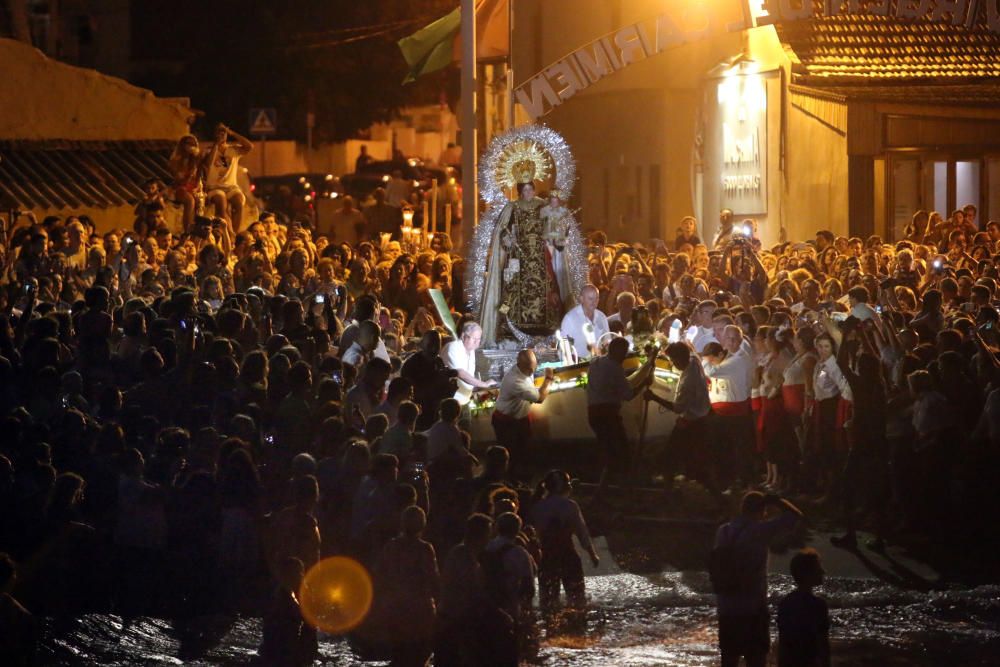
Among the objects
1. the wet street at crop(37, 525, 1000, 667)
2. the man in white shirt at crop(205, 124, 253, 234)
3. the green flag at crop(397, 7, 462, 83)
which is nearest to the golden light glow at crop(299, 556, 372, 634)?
the wet street at crop(37, 525, 1000, 667)

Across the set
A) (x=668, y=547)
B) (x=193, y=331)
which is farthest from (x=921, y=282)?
(x=193, y=331)

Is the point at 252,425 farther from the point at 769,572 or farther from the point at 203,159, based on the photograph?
the point at 203,159

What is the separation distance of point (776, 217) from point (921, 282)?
7473mm

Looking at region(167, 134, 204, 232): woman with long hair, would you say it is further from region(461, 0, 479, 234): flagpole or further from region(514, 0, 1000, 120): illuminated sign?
region(461, 0, 479, 234): flagpole

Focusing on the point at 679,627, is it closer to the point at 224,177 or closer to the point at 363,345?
the point at 363,345

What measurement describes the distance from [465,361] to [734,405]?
264cm

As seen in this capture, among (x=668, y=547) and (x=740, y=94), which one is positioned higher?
(x=740, y=94)

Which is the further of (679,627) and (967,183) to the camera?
(967,183)

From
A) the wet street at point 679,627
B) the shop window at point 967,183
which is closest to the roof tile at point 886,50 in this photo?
the shop window at point 967,183

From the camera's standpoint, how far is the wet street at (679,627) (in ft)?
33.6

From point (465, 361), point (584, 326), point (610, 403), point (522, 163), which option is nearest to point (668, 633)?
point (610, 403)

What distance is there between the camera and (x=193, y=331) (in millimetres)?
14180

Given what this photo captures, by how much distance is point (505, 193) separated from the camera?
55.2 ft

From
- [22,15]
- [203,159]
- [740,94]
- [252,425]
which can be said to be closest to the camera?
[252,425]
